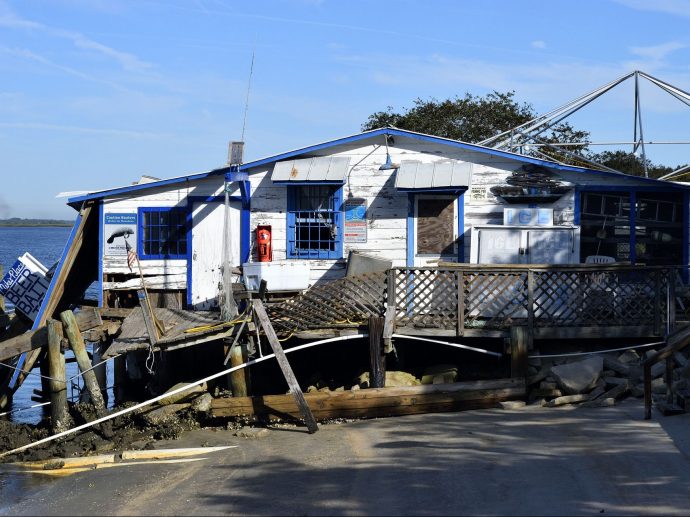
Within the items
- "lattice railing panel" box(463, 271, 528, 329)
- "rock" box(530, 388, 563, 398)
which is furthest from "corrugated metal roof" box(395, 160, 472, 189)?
"rock" box(530, 388, 563, 398)

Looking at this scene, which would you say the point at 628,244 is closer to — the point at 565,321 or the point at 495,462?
the point at 565,321

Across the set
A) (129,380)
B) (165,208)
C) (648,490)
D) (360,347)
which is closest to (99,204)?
(165,208)

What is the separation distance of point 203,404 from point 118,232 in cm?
542

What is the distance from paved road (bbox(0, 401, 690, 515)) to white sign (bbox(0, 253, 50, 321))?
6761 mm

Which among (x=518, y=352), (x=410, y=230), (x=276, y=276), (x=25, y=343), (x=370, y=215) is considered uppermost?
(x=370, y=215)

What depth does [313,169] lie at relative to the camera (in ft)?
61.5

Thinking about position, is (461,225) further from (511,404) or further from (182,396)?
(182,396)

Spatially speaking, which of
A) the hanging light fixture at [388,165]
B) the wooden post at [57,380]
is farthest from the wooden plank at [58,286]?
the hanging light fixture at [388,165]

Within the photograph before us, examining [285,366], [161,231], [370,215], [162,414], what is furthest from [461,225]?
[162,414]

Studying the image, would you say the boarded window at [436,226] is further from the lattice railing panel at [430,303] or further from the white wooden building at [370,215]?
the lattice railing panel at [430,303]

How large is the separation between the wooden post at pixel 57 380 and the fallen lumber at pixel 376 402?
107 inches

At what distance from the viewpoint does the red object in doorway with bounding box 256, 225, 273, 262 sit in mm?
19031

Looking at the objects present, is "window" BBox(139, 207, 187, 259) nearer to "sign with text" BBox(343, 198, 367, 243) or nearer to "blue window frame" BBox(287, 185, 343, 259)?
"blue window frame" BBox(287, 185, 343, 259)

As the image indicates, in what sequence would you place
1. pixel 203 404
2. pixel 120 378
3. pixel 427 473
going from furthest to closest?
pixel 120 378 < pixel 203 404 < pixel 427 473
